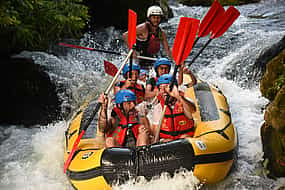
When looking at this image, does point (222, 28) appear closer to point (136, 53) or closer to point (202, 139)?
point (136, 53)

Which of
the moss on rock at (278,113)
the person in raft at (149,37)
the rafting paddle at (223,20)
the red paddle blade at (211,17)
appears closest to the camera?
the moss on rock at (278,113)

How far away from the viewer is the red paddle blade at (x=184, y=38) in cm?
354

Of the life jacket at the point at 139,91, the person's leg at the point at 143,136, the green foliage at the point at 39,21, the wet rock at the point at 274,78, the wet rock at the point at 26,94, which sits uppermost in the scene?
the green foliage at the point at 39,21

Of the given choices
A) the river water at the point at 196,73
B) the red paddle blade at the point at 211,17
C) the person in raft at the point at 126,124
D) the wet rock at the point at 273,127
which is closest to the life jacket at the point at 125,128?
the person in raft at the point at 126,124

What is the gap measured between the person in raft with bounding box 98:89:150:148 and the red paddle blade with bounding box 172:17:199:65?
0.69 meters

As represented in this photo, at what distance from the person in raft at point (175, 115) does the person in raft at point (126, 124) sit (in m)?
0.18

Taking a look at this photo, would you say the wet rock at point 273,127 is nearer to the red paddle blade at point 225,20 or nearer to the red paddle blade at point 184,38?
the red paddle blade at point 184,38

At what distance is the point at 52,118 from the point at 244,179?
3.34 metres

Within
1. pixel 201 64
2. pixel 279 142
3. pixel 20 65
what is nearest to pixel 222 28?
pixel 279 142

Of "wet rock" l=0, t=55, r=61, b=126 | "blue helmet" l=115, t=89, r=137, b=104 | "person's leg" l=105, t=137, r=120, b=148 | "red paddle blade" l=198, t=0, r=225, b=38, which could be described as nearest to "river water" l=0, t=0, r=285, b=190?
"wet rock" l=0, t=55, r=61, b=126

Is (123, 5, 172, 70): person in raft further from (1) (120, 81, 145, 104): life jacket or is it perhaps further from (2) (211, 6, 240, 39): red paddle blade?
(2) (211, 6, 240, 39): red paddle blade

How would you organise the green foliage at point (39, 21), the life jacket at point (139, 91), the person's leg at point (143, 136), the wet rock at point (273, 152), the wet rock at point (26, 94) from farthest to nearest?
1. the wet rock at point (26, 94)
2. the green foliage at point (39, 21)
3. the life jacket at point (139, 91)
4. the person's leg at point (143, 136)
5. the wet rock at point (273, 152)

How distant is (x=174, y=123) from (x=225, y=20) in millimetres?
1718

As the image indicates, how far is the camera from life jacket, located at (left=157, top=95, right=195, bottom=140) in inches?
137
